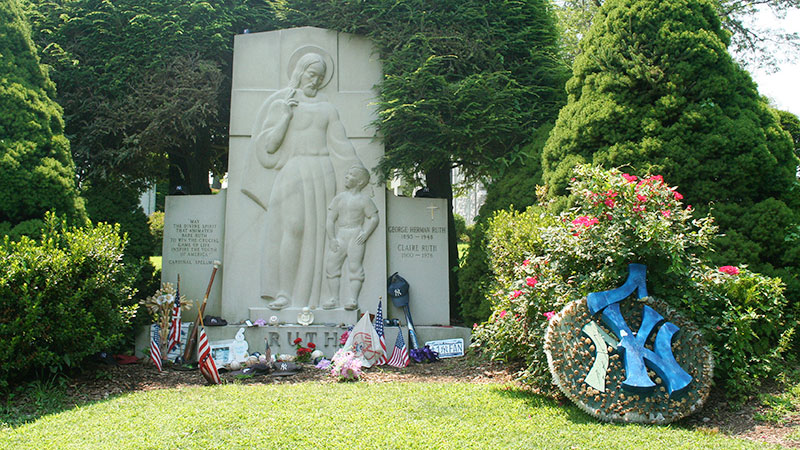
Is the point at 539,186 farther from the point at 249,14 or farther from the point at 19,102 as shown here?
the point at 19,102

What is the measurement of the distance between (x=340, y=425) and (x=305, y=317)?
3.45 m

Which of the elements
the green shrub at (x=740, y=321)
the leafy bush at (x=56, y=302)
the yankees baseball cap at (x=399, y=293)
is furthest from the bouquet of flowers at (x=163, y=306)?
the green shrub at (x=740, y=321)

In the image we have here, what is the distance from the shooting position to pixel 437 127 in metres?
7.96

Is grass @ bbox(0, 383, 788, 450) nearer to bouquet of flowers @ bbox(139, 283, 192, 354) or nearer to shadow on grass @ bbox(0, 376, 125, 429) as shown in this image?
shadow on grass @ bbox(0, 376, 125, 429)

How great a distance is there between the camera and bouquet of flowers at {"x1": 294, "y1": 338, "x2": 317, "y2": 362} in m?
7.46

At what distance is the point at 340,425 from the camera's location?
4594mm

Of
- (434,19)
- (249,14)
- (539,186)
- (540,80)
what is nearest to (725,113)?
(539,186)

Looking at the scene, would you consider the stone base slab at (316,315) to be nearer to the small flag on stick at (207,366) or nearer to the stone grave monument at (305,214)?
the stone grave monument at (305,214)

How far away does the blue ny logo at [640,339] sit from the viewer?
4676mm

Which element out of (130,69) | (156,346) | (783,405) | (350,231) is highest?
(130,69)

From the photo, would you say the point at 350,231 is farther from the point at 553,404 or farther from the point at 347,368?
the point at 553,404

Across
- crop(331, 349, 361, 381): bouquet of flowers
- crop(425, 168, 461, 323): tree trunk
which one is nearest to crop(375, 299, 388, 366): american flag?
crop(331, 349, 361, 381): bouquet of flowers

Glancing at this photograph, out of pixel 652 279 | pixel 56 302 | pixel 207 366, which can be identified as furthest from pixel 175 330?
pixel 652 279

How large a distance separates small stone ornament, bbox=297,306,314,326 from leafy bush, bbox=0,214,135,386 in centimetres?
226
